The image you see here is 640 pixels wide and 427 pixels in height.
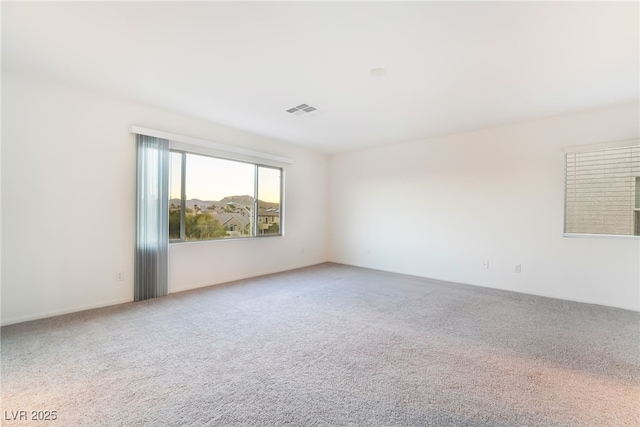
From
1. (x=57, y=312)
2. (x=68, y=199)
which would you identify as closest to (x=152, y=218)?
(x=68, y=199)

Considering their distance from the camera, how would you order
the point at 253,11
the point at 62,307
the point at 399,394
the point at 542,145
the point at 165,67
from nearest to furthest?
the point at 399,394 → the point at 253,11 → the point at 165,67 → the point at 62,307 → the point at 542,145

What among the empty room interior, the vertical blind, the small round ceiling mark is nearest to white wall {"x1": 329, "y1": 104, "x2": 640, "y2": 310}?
the empty room interior

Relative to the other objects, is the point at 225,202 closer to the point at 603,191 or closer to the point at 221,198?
the point at 221,198

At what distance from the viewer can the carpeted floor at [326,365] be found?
162cm

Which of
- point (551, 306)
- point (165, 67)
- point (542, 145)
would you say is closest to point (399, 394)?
point (551, 306)

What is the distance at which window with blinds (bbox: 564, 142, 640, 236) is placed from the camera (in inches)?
136

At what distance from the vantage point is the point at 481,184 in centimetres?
448

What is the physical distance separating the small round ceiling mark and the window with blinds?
308 centimetres

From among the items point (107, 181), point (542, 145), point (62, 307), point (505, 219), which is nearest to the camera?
point (62, 307)

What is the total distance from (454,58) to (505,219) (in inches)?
113

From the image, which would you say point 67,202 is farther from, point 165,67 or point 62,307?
point 165,67

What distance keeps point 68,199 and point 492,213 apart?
224 inches

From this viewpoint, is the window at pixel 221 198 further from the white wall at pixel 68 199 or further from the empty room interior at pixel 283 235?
the white wall at pixel 68 199

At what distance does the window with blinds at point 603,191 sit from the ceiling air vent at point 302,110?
3603mm
